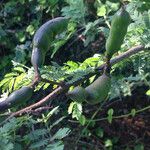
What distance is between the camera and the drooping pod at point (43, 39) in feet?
3.39

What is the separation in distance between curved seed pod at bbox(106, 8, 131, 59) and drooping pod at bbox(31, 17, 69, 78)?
0.50 feet

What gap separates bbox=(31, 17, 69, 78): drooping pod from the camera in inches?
40.7

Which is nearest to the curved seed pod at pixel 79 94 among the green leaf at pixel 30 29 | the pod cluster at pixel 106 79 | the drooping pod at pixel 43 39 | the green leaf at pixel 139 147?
the pod cluster at pixel 106 79

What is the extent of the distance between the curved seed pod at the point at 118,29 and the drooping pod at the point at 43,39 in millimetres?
153

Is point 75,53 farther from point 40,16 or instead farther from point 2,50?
point 2,50

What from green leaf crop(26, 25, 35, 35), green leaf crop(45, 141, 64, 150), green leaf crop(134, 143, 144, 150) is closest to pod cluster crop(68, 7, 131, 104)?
green leaf crop(45, 141, 64, 150)

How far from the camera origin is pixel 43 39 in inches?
42.1

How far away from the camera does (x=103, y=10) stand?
2037 mm

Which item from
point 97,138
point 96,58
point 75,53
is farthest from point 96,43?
point 96,58

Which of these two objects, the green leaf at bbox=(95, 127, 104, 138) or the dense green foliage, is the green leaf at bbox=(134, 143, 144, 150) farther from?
the green leaf at bbox=(95, 127, 104, 138)

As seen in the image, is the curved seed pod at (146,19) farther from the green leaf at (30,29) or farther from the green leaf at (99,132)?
the green leaf at (30,29)

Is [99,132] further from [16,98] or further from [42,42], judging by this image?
[16,98]

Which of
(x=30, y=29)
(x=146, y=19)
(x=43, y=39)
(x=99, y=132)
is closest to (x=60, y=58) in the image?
(x=30, y=29)

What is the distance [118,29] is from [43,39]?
7.4 inches
